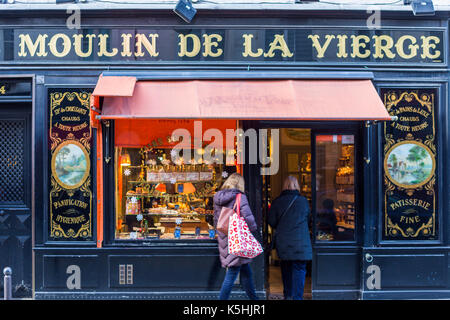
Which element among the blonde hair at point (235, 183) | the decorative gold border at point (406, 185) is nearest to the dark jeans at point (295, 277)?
the blonde hair at point (235, 183)

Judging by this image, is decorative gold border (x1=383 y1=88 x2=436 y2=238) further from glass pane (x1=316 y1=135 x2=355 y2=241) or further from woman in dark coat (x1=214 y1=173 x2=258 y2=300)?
woman in dark coat (x1=214 y1=173 x2=258 y2=300)

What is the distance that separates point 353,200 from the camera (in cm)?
714

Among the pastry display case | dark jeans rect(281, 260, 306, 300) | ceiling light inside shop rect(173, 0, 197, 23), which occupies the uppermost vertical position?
ceiling light inside shop rect(173, 0, 197, 23)

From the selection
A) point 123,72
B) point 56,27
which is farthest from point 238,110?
point 56,27

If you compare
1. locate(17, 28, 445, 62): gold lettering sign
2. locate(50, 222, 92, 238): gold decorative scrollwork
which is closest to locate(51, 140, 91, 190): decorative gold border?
locate(50, 222, 92, 238): gold decorative scrollwork

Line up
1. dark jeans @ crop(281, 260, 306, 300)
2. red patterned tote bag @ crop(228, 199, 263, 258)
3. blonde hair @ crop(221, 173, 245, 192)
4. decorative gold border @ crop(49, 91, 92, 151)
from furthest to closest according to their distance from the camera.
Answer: decorative gold border @ crop(49, 91, 92, 151) < dark jeans @ crop(281, 260, 306, 300) < blonde hair @ crop(221, 173, 245, 192) < red patterned tote bag @ crop(228, 199, 263, 258)

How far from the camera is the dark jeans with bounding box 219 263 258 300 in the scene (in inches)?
241

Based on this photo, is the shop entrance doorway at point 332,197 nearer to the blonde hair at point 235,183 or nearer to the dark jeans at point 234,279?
the dark jeans at point 234,279

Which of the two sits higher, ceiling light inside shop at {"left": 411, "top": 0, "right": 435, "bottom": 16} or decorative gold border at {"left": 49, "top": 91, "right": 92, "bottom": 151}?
ceiling light inside shop at {"left": 411, "top": 0, "right": 435, "bottom": 16}

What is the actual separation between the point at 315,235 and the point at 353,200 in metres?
0.82

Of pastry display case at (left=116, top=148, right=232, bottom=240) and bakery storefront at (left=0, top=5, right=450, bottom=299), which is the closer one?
bakery storefront at (left=0, top=5, right=450, bottom=299)

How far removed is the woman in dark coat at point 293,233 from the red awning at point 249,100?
3.73 feet

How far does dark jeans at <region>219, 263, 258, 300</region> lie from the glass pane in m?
1.54

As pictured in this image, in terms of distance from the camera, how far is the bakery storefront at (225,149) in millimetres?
6898
